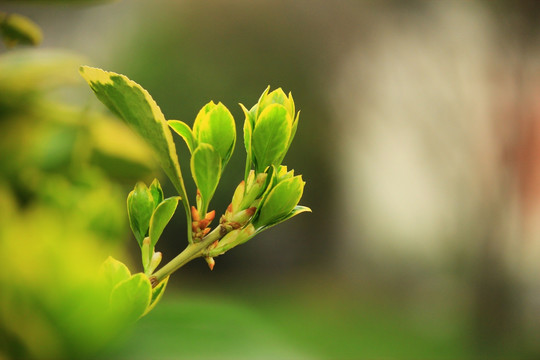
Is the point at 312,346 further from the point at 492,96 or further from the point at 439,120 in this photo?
the point at 492,96

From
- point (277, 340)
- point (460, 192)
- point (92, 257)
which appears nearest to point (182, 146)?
point (277, 340)

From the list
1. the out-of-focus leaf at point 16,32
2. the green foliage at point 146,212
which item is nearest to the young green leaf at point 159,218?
the green foliage at point 146,212

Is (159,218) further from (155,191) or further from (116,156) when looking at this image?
(116,156)

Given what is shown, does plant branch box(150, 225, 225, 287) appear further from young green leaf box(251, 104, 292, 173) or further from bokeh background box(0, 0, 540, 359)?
bokeh background box(0, 0, 540, 359)

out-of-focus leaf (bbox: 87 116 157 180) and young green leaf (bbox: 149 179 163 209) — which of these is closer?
young green leaf (bbox: 149 179 163 209)

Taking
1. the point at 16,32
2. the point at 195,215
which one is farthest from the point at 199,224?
the point at 16,32

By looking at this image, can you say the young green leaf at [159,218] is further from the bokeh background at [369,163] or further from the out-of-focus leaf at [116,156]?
the bokeh background at [369,163]

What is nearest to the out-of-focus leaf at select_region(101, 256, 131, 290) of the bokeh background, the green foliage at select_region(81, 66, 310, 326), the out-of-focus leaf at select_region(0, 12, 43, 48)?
the green foliage at select_region(81, 66, 310, 326)
